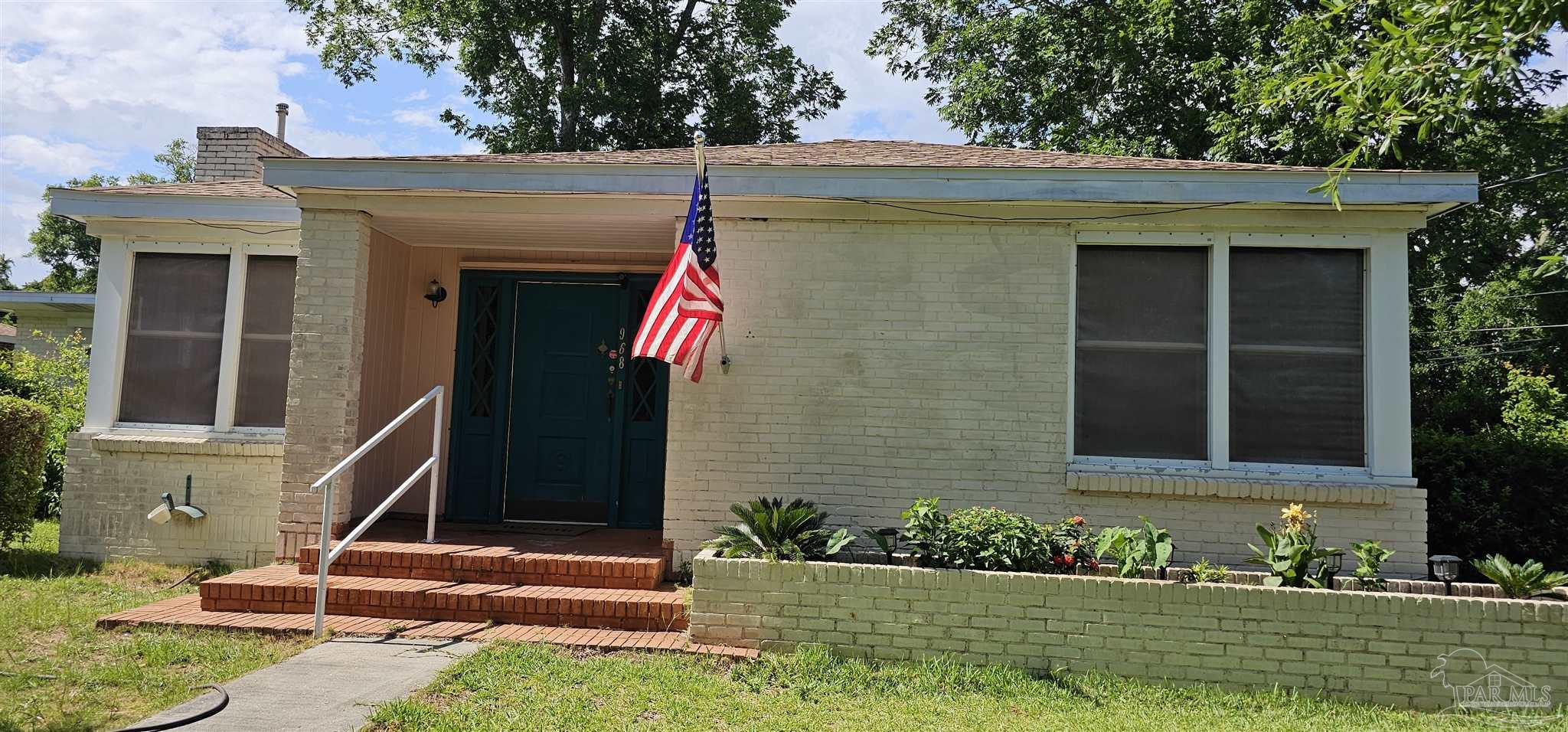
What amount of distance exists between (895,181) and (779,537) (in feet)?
8.04

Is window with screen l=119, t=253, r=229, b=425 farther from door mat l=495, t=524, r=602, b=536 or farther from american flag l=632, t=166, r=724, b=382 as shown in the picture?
american flag l=632, t=166, r=724, b=382

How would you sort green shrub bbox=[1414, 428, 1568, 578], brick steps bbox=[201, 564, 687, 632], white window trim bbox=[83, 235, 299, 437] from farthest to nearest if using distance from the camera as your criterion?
green shrub bbox=[1414, 428, 1568, 578] < white window trim bbox=[83, 235, 299, 437] < brick steps bbox=[201, 564, 687, 632]

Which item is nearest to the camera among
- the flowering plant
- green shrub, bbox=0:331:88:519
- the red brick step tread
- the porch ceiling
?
the red brick step tread

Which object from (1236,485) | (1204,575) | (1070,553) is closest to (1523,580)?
(1236,485)

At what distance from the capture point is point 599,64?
61.9 feet

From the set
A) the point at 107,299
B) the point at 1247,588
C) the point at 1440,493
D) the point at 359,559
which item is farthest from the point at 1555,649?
the point at 107,299

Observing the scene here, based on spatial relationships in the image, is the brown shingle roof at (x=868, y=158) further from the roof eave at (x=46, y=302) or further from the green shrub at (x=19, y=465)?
the roof eave at (x=46, y=302)

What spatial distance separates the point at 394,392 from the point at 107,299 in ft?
7.39

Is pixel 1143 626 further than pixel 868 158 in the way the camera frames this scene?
No

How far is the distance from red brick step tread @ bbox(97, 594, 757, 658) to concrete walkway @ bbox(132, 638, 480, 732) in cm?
17

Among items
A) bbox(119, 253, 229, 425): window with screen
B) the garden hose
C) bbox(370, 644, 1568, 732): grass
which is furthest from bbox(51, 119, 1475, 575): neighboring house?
the garden hose

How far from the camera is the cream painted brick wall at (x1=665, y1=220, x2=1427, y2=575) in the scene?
6160mm

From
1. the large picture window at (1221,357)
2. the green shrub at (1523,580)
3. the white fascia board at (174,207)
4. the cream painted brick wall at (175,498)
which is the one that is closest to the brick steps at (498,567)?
the cream painted brick wall at (175,498)

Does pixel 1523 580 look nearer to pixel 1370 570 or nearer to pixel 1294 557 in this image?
pixel 1370 570
